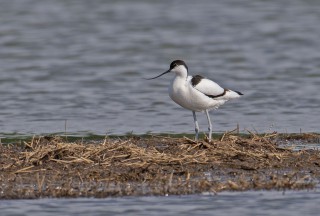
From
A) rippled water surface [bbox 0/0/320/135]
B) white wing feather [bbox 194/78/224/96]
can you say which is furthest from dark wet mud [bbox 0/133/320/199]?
rippled water surface [bbox 0/0/320/135]

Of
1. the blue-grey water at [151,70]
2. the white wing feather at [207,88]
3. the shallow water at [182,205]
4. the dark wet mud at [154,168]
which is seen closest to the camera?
the shallow water at [182,205]

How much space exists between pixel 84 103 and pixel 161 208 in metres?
9.02

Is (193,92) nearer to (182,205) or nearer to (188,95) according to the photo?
(188,95)

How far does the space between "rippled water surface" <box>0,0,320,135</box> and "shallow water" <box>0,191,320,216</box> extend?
17.4ft

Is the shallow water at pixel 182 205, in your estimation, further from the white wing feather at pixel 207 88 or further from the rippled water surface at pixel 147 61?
the rippled water surface at pixel 147 61

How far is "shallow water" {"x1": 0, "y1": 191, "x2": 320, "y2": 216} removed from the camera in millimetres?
9570

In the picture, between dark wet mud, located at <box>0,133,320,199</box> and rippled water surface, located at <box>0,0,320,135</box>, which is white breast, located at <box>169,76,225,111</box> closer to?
dark wet mud, located at <box>0,133,320,199</box>

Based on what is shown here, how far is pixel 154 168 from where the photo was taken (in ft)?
36.3

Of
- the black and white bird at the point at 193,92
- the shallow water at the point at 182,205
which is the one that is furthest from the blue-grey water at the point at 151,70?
the black and white bird at the point at 193,92

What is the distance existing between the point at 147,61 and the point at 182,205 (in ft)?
47.9

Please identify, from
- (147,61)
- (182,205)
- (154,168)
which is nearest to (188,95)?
(154,168)

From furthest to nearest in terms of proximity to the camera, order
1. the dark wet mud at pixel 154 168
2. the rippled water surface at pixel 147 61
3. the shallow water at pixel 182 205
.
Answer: the rippled water surface at pixel 147 61 < the dark wet mud at pixel 154 168 < the shallow water at pixel 182 205

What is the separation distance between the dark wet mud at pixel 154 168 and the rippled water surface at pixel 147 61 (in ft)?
11.1

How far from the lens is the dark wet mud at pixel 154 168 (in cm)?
1030
